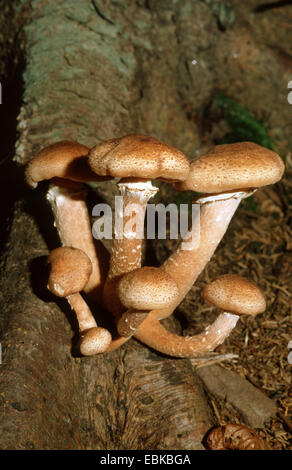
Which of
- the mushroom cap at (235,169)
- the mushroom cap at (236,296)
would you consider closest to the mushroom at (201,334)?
the mushroom cap at (236,296)

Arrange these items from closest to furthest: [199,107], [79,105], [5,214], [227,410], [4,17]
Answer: [227,410] < [5,214] < [79,105] < [4,17] < [199,107]

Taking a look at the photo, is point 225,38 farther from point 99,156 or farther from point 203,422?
point 203,422

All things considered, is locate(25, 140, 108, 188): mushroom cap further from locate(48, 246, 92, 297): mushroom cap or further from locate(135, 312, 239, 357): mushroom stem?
locate(135, 312, 239, 357): mushroom stem

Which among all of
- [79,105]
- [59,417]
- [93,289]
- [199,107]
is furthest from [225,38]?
[59,417]

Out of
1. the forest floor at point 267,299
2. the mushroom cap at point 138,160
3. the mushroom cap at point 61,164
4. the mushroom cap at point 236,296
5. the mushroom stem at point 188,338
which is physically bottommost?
the forest floor at point 267,299

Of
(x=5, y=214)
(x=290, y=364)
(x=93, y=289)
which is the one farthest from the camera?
(x=5, y=214)

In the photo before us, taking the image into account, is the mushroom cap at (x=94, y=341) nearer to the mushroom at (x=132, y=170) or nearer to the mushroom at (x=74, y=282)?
the mushroom at (x=74, y=282)
